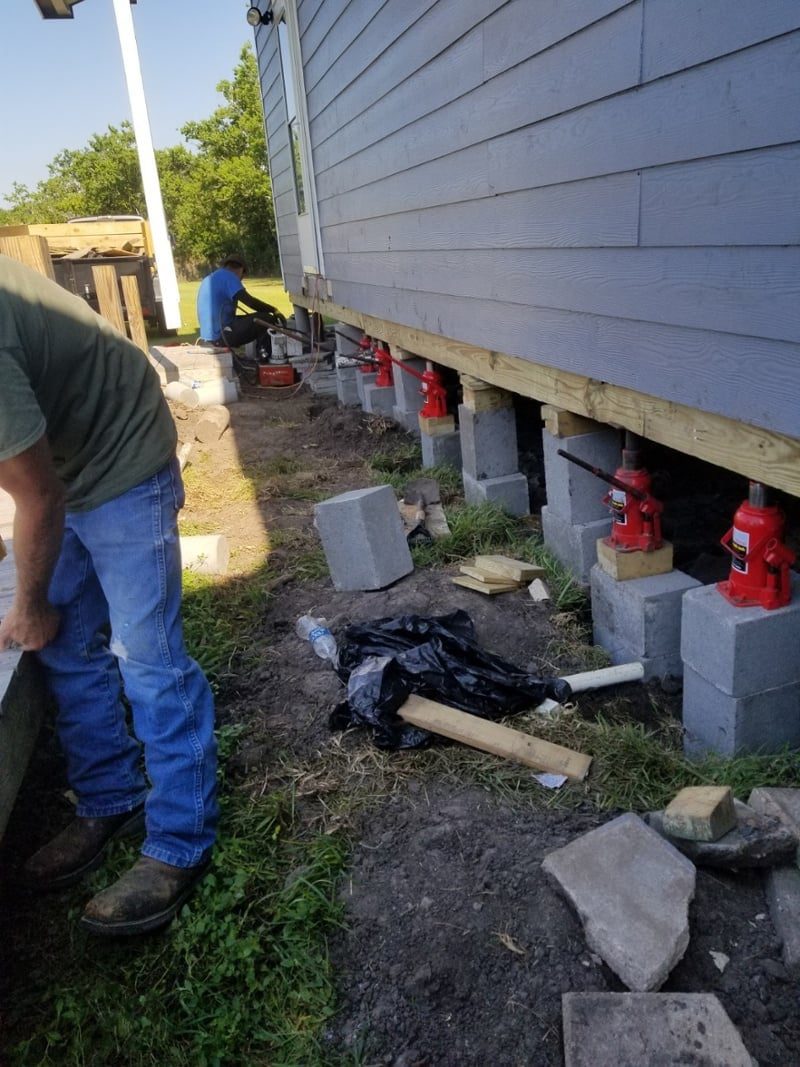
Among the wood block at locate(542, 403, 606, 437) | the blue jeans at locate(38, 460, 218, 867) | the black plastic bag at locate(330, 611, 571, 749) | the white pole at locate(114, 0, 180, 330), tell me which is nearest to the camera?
the blue jeans at locate(38, 460, 218, 867)

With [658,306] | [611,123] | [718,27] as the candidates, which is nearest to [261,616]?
[658,306]

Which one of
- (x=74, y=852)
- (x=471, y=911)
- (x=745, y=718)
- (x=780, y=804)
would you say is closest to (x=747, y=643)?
(x=745, y=718)

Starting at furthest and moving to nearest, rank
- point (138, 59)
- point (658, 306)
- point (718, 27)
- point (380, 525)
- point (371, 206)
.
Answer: point (138, 59), point (371, 206), point (380, 525), point (658, 306), point (718, 27)

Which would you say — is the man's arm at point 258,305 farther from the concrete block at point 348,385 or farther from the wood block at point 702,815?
the wood block at point 702,815

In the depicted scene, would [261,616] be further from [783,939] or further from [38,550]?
[783,939]

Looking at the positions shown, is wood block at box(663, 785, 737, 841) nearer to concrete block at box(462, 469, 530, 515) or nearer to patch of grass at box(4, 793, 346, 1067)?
patch of grass at box(4, 793, 346, 1067)

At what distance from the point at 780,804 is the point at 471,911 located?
3.02ft

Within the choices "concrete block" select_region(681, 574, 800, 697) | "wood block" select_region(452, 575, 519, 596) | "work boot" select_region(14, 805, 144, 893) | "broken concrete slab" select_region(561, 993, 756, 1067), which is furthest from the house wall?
"work boot" select_region(14, 805, 144, 893)

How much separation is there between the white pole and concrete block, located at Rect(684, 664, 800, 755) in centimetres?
→ 1175

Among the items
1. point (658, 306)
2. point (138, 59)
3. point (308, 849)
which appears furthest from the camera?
point (138, 59)

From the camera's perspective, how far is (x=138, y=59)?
11.3m

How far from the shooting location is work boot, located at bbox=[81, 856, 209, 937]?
2189 mm

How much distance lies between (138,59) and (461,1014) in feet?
42.1

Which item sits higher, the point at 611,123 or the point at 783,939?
the point at 611,123
